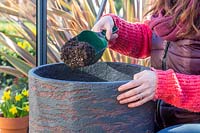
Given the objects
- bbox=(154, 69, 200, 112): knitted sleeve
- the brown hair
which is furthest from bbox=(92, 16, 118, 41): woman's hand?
bbox=(154, 69, 200, 112): knitted sleeve

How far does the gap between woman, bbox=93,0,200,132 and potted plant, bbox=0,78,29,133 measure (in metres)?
0.69

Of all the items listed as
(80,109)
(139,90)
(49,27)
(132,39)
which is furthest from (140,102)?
(49,27)

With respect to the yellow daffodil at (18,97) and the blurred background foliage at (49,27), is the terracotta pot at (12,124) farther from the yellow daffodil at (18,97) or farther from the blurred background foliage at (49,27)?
the blurred background foliage at (49,27)

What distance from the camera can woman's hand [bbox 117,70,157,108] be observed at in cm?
101

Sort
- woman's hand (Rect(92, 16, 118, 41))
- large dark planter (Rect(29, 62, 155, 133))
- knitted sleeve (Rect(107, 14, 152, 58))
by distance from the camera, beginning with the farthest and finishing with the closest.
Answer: knitted sleeve (Rect(107, 14, 152, 58)) < woman's hand (Rect(92, 16, 118, 41)) < large dark planter (Rect(29, 62, 155, 133))

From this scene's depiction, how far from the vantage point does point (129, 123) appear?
41.0 inches

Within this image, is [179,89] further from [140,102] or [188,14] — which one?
[188,14]

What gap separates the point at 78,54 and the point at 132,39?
1.37ft

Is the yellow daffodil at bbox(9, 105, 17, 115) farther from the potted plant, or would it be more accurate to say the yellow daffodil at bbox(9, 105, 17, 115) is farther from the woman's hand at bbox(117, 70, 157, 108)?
the woman's hand at bbox(117, 70, 157, 108)

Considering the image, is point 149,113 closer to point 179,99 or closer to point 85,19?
point 179,99

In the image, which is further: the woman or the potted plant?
the potted plant

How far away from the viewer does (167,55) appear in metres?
1.33

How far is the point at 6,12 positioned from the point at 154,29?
1216 mm

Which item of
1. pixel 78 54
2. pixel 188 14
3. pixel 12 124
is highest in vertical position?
pixel 188 14
